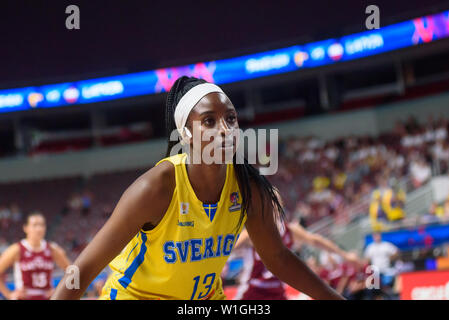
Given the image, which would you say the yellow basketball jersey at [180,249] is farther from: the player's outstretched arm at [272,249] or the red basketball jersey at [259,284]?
the red basketball jersey at [259,284]

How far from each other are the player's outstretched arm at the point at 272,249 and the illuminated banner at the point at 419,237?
8.91 meters

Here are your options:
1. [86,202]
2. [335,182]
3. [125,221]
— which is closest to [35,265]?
[125,221]

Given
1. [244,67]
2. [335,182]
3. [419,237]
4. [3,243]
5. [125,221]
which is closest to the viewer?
[125,221]

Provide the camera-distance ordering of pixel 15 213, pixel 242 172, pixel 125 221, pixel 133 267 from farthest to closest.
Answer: pixel 15 213
pixel 242 172
pixel 133 267
pixel 125 221

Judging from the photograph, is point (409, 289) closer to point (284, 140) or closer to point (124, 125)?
point (284, 140)

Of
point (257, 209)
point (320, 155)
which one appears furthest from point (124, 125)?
point (257, 209)

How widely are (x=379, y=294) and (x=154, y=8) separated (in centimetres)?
1488

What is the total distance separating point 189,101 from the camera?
2.12m

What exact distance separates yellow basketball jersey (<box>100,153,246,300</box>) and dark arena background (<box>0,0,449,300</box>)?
9.59 metres

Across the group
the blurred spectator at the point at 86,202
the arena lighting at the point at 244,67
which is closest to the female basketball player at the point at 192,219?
the arena lighting at the point at 244,67

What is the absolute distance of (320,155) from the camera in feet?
56.2

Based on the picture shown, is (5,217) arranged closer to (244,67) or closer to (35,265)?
(244,67)

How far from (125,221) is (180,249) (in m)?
0.31

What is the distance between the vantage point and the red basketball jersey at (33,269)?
6000 millimetres
